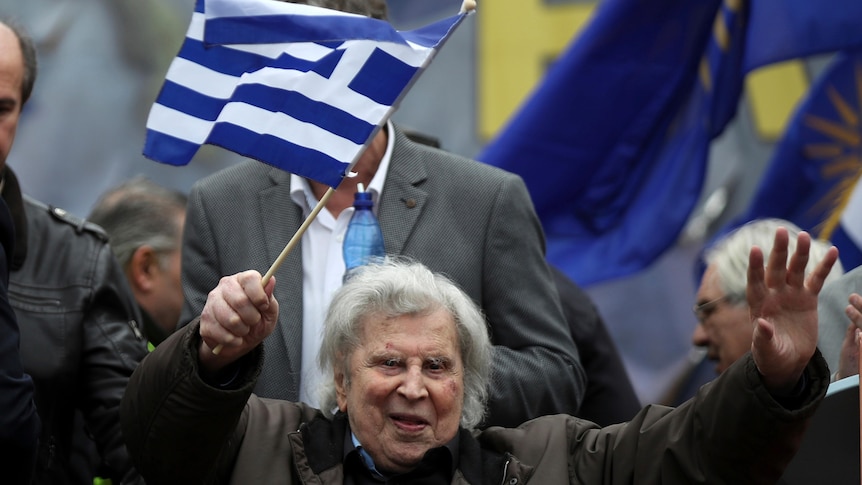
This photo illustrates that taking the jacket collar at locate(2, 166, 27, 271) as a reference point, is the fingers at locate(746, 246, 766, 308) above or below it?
above

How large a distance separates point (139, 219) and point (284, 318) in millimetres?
1867

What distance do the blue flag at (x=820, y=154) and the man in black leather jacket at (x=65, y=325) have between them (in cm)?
341

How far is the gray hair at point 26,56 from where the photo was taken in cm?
425

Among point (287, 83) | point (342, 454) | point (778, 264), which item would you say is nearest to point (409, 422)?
point (342, 454)

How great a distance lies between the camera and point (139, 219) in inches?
229

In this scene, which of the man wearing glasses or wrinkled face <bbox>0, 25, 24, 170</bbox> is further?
the man wearing glasses

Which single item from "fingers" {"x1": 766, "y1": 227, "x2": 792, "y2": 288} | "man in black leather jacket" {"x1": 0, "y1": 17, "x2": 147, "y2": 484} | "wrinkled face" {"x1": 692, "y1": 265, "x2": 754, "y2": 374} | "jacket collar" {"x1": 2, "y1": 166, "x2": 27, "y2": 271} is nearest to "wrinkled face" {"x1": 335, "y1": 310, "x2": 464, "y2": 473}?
"man in black leather jacket" {"x1": 0, "y1": 17, "x2": 147, "y2": 484}

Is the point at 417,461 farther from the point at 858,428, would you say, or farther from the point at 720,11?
the point at 720,11

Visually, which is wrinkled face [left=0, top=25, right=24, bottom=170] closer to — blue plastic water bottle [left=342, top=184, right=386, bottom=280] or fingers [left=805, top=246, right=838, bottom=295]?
blue plastic water bottle [left=342, top=184, right=386, bottom=280]

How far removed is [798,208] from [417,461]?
3809 mm

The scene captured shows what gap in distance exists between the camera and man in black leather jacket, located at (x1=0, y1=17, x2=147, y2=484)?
4164 millimetres

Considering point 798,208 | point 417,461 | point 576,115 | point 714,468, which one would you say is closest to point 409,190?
point 417,461

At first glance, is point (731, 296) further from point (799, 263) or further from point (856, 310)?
point (799, 263)

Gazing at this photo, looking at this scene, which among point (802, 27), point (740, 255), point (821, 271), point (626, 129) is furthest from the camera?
point (626, 129)
